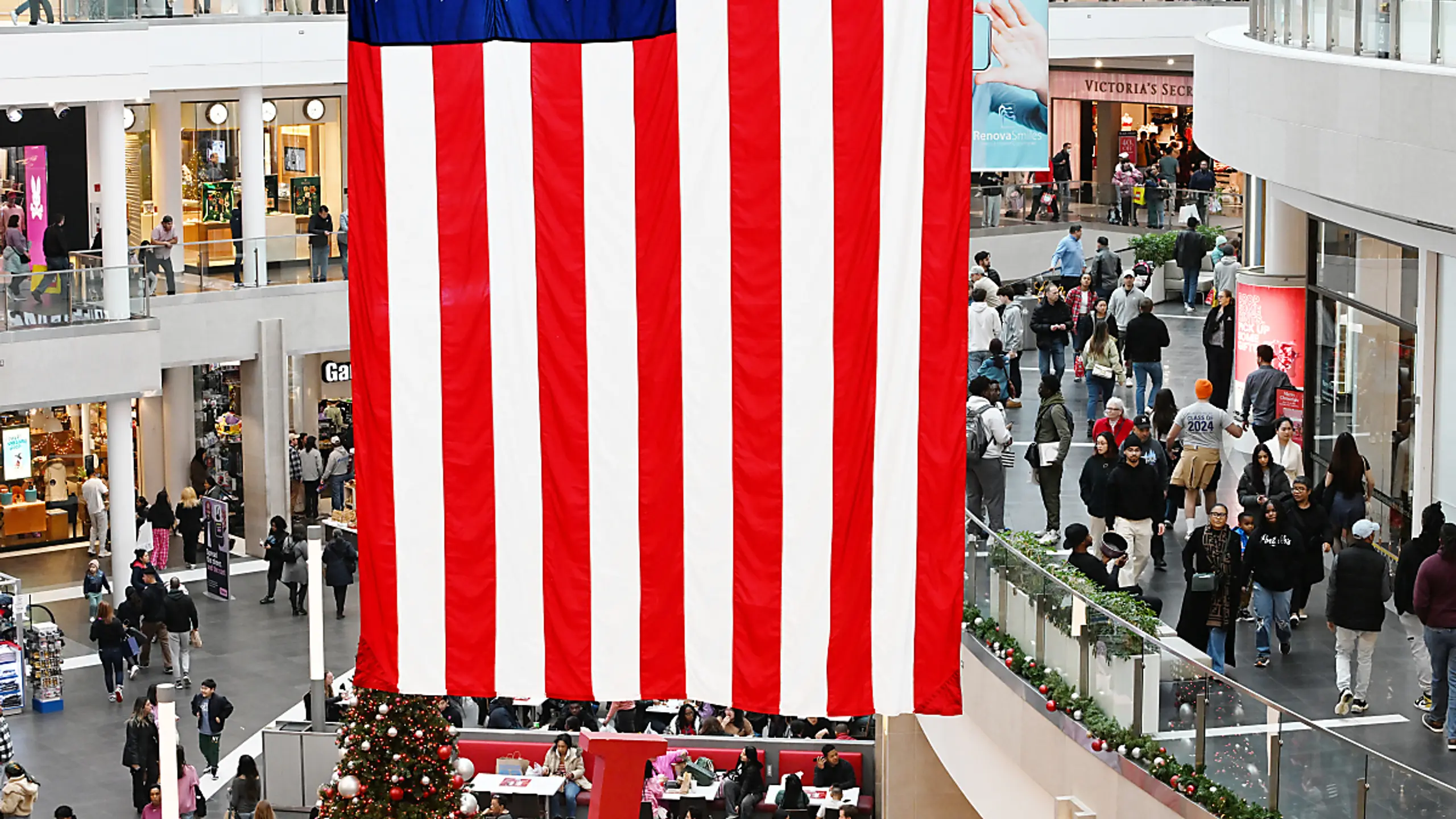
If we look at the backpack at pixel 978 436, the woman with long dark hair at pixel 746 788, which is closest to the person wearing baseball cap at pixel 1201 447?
the backpack at pixel 978 436

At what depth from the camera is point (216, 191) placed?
3850 centimetres

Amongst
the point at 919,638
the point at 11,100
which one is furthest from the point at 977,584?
the point at 11,100

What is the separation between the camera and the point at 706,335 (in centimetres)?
631

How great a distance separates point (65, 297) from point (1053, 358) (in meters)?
13.8

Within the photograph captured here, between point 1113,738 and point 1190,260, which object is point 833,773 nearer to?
point 1113,738

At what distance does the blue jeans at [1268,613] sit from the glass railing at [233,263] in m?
19.4

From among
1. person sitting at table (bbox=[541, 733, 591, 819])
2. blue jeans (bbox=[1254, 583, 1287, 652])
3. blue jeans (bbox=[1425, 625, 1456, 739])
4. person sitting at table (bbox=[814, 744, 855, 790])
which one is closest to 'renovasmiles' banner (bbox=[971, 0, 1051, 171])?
blue jeans (bbox=[1254, 583, 1287, 652])

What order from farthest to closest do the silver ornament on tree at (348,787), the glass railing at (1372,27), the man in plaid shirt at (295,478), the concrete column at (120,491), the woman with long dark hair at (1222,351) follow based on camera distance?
the man in plaid shirt at (295,478) → the concrete column at (120,491) → the woman with long dark hair at (1222,351) → the silver ornament on tree at (348,787) → the glass railing at (1372,27)

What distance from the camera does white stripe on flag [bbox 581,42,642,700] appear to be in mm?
6273

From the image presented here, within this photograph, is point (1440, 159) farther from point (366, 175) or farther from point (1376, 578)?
point (366, 175)

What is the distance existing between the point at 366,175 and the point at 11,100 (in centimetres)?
2334

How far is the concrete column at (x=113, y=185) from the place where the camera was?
1157 inches

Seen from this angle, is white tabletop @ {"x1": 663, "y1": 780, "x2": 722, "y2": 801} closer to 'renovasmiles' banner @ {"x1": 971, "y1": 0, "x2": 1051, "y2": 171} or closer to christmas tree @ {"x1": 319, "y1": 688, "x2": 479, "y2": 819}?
christmas tree @ {"x1": 319, "y1": 688, "x2": 479, "y2": 819}

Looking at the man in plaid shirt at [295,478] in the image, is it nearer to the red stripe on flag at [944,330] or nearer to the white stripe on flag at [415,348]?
the white stripe on flag at [415,348]
